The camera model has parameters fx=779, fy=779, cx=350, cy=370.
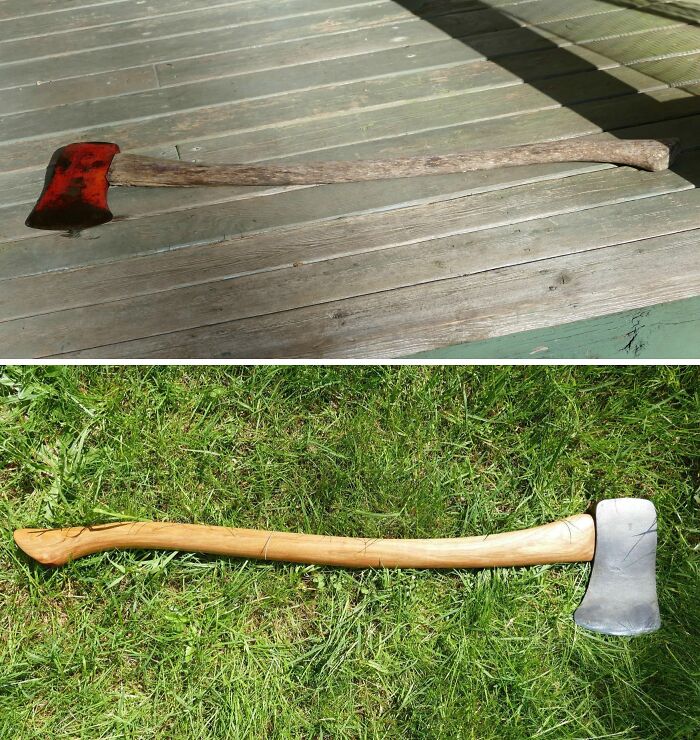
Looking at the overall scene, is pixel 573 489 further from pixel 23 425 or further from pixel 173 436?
pixel 23 425

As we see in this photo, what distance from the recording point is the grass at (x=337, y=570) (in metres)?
2.22

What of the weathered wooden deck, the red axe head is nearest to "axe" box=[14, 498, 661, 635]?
the weathered wooden deck

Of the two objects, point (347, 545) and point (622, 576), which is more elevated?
point (347, 545)

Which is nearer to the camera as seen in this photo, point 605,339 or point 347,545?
point 605,339

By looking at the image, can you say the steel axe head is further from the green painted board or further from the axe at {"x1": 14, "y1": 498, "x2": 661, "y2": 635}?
the green painted board

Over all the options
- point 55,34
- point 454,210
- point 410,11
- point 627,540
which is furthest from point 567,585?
point 55,34

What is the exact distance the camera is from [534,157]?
243 cm

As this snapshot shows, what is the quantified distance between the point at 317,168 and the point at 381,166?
0.20 m

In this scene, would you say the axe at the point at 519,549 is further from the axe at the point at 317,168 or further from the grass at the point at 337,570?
the axe at the point at 317,168

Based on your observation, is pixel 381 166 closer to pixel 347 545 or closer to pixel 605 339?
pixel 605 339

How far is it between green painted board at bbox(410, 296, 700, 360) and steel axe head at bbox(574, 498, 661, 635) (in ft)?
1.65

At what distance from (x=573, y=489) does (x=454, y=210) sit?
38.0 inches

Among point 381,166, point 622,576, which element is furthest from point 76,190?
point 622,576

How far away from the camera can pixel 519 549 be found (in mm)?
2283
